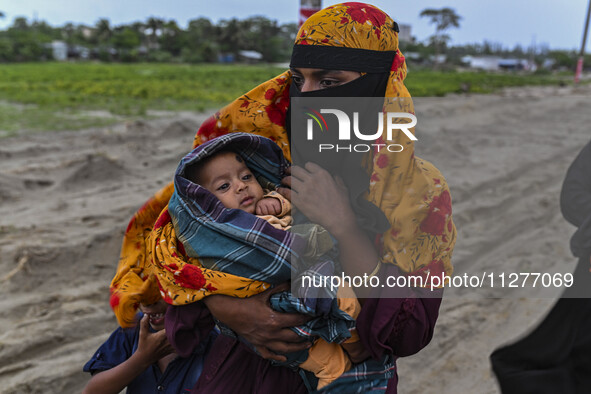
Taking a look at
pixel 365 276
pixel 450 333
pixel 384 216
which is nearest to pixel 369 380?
pixel 365 276

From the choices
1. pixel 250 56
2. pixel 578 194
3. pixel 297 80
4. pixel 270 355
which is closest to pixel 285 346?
pixel 270 355

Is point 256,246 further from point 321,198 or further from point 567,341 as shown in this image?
point 567,341

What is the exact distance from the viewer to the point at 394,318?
144cm

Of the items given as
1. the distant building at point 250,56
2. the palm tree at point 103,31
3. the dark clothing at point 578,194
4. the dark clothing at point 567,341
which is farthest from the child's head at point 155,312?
the palm tree at point 103,31

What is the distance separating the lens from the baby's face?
5.28 ft

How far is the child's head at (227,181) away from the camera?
5.29 feet

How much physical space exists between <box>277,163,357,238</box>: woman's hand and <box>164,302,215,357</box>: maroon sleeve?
0.45m

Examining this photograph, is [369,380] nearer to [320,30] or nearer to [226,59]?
[320,30]

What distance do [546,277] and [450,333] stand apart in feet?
4.26

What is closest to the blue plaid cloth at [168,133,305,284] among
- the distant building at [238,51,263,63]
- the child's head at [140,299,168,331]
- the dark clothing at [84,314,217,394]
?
the child's head at [140,299,168,331]

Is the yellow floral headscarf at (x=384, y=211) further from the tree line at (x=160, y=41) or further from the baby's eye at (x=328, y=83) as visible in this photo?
the tree line at (x=160, y=41)

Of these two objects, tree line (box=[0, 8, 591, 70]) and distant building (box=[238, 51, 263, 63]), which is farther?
distant building (box=[238, 51, 263, 63])

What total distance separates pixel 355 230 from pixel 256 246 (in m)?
0.32

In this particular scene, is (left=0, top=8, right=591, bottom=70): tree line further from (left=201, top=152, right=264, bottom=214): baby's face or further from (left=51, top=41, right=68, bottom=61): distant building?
(left=201, top=152, right=264, bottom=214): baby's face
